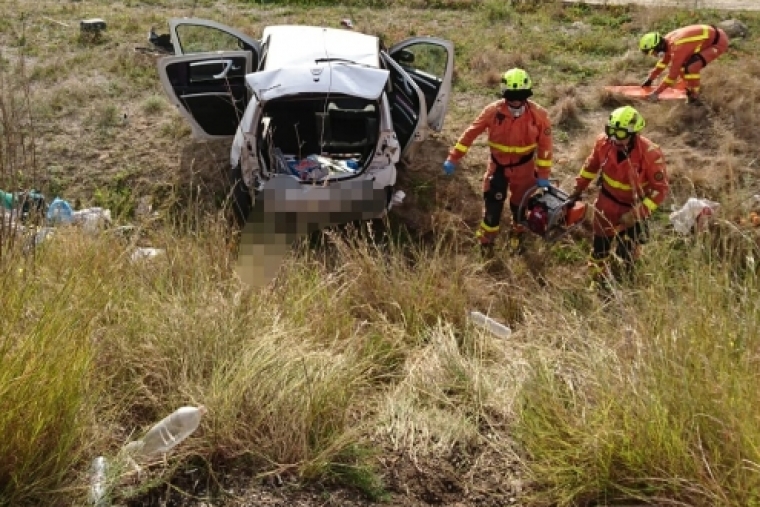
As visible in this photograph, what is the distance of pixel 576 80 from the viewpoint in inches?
431

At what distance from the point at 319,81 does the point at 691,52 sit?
5.57m

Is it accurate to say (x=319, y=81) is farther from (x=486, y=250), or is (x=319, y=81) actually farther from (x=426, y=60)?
(x=426, y=60)

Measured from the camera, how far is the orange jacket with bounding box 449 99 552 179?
6547 mm

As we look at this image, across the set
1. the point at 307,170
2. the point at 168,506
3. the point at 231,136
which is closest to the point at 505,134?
the point at 307,170

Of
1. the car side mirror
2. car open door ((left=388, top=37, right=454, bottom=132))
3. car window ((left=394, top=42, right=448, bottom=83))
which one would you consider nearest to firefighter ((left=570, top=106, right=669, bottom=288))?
car open door ((left=388, top=37, right=454, bottom=132))

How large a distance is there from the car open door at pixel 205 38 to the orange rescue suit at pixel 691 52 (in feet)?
17.1

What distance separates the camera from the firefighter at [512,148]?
21.4 feet

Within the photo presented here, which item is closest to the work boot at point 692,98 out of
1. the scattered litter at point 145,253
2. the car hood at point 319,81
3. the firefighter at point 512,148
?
the firefighter at point 512,148

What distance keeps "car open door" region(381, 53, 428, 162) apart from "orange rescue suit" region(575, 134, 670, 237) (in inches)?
66.3

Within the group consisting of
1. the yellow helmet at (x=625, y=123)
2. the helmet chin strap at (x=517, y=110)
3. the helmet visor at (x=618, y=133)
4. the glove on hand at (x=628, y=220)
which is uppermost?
the yellow helmet at (x=625, y=123)

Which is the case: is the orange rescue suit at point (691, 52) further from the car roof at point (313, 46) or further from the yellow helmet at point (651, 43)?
the car roof at point (313, 46)

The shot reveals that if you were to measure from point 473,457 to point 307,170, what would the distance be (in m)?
3.90

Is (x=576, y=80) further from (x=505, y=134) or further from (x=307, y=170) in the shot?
(x=307, y=170)

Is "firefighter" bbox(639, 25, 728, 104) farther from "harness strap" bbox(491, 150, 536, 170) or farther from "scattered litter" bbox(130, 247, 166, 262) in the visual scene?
"scattered litter" bbox(130, 247, 166, 262)
